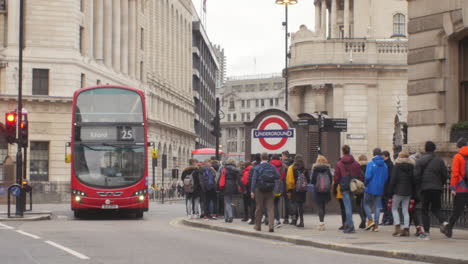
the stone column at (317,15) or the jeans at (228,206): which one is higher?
the stone column at (317,15)

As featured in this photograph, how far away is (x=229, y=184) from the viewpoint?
25.1 meters

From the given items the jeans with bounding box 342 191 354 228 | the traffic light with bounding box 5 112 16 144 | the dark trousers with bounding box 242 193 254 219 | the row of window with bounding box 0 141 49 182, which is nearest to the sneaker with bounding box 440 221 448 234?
the jeans with bounding box 342 191 354 228

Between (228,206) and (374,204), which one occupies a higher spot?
(374,204)

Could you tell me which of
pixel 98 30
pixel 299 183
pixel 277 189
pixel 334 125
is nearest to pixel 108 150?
pixel 334 125

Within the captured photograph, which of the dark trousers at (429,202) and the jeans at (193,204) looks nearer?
the dark trousers at (429,202)

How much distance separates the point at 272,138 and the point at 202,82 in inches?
3852

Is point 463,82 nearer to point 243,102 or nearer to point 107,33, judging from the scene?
point 107,33

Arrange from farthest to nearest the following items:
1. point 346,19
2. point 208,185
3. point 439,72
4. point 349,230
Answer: point 346,19 < point 208,185 < point 439,72 < point 349,230

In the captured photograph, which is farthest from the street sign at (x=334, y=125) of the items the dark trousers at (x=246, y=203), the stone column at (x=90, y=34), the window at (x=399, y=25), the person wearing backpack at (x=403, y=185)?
the stone column at (x=90, y=34)

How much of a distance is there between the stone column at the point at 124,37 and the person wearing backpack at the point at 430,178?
56.2m

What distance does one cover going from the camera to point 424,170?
18266 millimetres

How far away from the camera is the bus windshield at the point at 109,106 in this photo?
29188mm

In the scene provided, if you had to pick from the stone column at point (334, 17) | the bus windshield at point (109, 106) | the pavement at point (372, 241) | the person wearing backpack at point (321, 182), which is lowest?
the pavement at point (372, 241)

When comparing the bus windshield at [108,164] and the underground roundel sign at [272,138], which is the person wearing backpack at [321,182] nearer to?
the underground roundel sign at [272,138]
